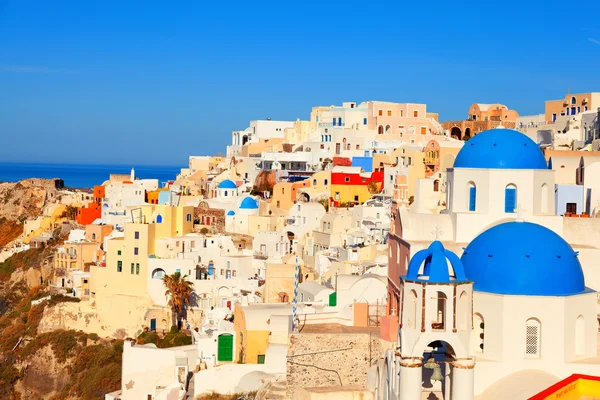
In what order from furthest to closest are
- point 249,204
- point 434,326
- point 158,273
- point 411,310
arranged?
1. point 249,204
2. point 158,273
3. point 434,326
4. point 411,310

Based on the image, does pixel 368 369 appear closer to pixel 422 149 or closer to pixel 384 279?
pixel 384 279

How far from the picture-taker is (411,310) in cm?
1767

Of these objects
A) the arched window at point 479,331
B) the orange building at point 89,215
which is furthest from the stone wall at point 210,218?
the arched window at point 479,331

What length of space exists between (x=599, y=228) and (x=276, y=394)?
404 inches

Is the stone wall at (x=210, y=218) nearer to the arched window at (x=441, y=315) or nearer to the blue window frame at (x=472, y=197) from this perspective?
the blue window frame at (x=472, y=197)

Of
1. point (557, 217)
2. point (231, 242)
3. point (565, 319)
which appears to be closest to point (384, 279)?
point (557, 217)

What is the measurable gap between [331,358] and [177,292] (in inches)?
714

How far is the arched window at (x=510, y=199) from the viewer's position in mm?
24359

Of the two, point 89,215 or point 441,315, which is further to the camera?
point 89,215

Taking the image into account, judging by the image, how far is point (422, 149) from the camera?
54.6m

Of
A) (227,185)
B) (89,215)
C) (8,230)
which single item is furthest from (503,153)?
(8,230)

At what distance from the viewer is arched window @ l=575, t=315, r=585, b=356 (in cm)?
2005

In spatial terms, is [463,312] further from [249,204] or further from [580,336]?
[249,204]

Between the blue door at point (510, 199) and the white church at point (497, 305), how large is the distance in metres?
0.03
